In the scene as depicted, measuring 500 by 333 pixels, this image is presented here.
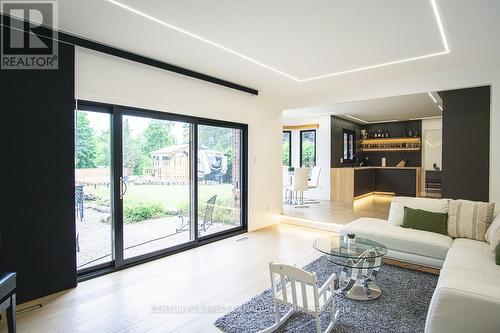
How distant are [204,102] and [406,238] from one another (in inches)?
135

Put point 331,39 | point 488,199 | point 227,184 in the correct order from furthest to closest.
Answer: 1. point 227,184
2. point 488,199
3. point 331,39

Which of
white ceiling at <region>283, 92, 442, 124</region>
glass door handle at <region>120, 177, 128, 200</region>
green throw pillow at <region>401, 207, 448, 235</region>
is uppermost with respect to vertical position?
white ceiling at <region>283, 92, 442, 124</region>

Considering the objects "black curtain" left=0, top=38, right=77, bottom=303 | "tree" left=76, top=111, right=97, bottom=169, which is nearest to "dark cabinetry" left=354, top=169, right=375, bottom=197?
"tree" left=76, top=111, right=97, bottom=169

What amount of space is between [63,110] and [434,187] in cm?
1009

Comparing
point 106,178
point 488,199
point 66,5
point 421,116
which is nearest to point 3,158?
point 106,178

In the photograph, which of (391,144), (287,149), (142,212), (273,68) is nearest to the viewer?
(142,212)

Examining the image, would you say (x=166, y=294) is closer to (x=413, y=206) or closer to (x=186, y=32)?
(x=186, y=32)

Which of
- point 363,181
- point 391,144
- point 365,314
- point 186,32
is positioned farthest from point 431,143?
point 186,32

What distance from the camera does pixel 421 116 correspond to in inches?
352

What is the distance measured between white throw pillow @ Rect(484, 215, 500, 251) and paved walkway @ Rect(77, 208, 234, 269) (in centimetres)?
380

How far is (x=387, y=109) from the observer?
756cm

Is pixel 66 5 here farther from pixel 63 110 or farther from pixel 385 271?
pixel 385 271

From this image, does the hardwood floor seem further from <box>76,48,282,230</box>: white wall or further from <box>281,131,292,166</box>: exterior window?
<box>281,131,292,166</box>: exterior window

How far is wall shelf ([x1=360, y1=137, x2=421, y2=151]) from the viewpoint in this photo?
31.7 ft
